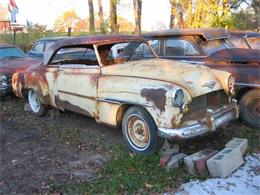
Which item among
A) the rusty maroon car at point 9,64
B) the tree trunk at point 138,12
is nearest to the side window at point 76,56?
the rusty maroon car at point 9,64

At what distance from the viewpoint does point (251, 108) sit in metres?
→ 6.62

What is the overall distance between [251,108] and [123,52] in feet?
8.28

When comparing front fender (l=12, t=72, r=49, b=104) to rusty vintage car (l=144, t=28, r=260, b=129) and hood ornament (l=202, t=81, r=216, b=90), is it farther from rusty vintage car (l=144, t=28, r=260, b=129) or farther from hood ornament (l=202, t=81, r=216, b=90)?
hood ornament (l=202, t=81, r=216, b=90)

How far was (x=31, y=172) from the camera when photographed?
496 cm

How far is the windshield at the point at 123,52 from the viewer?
20.6 ft

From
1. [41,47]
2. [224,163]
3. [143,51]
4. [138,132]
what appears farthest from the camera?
[41,47]

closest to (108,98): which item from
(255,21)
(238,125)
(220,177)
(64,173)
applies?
(64,173)

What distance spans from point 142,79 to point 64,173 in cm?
168

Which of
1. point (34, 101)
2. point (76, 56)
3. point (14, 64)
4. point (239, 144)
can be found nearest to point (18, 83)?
point (34, 101)

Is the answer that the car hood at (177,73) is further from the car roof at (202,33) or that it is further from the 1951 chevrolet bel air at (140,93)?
the car roof at (202,33)

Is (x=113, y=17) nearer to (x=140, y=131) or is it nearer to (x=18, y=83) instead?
(x=18, y=83)

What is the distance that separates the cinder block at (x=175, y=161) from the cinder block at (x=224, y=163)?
1.41 feet

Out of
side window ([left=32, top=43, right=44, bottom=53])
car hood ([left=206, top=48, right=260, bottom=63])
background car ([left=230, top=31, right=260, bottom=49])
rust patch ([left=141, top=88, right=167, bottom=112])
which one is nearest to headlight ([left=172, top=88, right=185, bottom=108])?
rust patch ([left=141, top=88, right=167, bottom=112])

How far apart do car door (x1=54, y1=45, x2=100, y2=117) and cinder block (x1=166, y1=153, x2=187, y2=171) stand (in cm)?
171
